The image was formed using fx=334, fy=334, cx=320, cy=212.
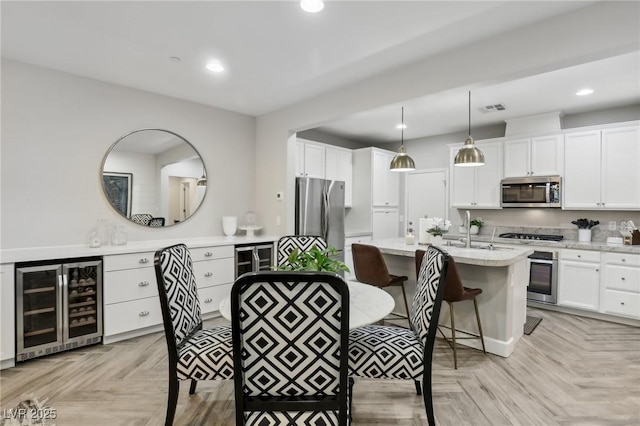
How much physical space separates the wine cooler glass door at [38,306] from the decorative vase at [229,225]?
1.88 m

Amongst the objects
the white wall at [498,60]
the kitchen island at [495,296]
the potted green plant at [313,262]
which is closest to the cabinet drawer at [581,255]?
the kitchen island at [495,296]

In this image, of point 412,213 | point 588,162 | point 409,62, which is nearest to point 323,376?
point 409,62

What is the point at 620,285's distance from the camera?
148 inches

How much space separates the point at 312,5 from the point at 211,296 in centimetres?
307

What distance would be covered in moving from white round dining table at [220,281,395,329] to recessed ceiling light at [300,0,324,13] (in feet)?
5.89

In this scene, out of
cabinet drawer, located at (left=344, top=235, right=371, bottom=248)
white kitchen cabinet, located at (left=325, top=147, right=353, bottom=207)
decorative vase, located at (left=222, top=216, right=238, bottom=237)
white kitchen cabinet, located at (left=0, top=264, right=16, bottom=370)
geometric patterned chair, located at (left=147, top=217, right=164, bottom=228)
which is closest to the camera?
white kitchen cabinet, located at (left=0, top=264, right=16, bottom=370)

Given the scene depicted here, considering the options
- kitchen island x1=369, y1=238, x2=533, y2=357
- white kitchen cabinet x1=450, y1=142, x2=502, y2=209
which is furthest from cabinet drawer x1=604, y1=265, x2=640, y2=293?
white kitchen cabinet x1=450, y1=142, x2=502, y2=209

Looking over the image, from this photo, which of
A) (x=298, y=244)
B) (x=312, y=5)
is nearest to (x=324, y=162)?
(x=298, y=244)

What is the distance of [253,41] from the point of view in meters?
2.70

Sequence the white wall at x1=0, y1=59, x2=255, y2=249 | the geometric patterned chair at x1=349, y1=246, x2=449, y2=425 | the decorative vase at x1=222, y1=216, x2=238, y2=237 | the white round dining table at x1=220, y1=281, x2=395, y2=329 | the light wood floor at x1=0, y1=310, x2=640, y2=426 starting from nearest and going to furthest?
the white round dining table at x1=220, y1=281, x2=395, y2=329 < the geometric patterned chair at x1=349, y1=246, x2=449, y2=425 < the light wood floor at x1=0, y1=310, x2=640, y2=426 < the white wall at x1=0, y1=59, x2=255, y2=249 < the decorative vase at x1=222, y1=216, x2=238, y2=237

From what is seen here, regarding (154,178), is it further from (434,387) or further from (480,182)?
(480,182)

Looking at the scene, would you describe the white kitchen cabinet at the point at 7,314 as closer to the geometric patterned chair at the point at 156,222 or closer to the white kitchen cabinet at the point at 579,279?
the geometric patterned chair at the point at 156,222

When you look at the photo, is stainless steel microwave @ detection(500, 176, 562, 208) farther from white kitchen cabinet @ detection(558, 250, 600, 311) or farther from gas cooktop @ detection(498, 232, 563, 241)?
white kitchen cabinet @ detection(558, 250, 600, 311)

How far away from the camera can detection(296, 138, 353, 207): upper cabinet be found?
5.09 m
